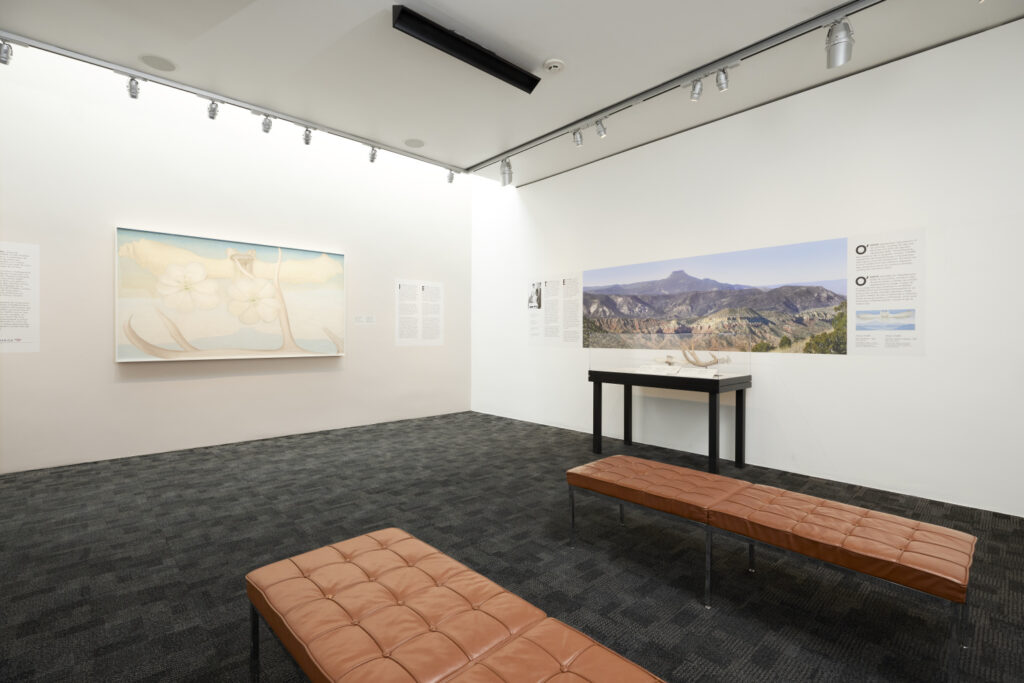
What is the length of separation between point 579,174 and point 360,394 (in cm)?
429

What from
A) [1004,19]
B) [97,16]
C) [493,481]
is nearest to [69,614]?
[493,481]

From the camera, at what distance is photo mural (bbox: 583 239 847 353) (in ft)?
14.3

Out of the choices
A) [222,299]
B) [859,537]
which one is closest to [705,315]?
[859,537]

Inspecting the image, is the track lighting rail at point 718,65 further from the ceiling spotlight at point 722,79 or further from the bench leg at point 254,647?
the bench leg at point 254,647

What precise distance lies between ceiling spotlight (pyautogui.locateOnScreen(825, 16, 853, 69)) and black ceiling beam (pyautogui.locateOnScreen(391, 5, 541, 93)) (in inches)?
85.6

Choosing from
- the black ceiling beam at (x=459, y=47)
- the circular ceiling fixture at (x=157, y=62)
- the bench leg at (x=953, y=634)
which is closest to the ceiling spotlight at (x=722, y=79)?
the black ceiling beam at (x=459, y=47)

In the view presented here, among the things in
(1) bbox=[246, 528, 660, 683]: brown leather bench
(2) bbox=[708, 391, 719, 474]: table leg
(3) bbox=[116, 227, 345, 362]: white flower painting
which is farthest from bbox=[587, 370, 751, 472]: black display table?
(3) bbox=[116, 227, 345, 362]: white flower painting

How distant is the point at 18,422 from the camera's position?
14.5ft

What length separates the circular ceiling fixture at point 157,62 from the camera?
378 centimetres

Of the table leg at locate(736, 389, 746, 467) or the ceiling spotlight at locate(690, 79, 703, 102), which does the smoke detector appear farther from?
the table leg at locate(736, 389, 746, 467)

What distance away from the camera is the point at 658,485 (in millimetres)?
2771

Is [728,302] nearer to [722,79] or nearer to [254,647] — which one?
[722,79]

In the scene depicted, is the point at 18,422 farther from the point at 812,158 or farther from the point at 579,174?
the point at 812,158

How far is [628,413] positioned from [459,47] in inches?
161
